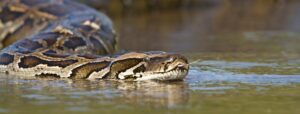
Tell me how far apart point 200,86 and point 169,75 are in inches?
12.2

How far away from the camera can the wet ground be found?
206 inches

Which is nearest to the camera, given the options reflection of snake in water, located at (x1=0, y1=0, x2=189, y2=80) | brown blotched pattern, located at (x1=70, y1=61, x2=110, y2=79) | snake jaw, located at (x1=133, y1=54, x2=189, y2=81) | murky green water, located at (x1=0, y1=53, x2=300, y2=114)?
murky green water, located at (x1=0, y1=53, x2=300, y2=114)

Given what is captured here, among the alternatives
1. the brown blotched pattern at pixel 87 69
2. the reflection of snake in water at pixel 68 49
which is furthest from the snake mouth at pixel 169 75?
the brown blotched pattern at pixel 87 69

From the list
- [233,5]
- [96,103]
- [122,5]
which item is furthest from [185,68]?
[233,5]

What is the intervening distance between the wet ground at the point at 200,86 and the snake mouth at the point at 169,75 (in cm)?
8

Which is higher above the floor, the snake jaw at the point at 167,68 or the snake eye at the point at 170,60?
the snake eye at the point at 170,60

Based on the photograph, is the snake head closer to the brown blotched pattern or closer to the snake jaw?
the snake jaw

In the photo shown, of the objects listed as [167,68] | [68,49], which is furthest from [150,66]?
[68,49]

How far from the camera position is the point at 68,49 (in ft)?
27.8

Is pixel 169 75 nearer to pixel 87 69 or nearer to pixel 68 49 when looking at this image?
pixel 87 69

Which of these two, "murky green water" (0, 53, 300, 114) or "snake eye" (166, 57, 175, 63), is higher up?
"snake eye" (166, 57, 175, 63)

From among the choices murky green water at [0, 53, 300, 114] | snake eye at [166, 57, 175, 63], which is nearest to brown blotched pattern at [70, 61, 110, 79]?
murky green water at [0, 53, 300, 114]

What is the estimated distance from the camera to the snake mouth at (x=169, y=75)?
6527mm

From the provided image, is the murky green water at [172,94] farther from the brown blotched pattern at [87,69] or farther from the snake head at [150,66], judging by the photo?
the brown blotched pattern at [87,69]
